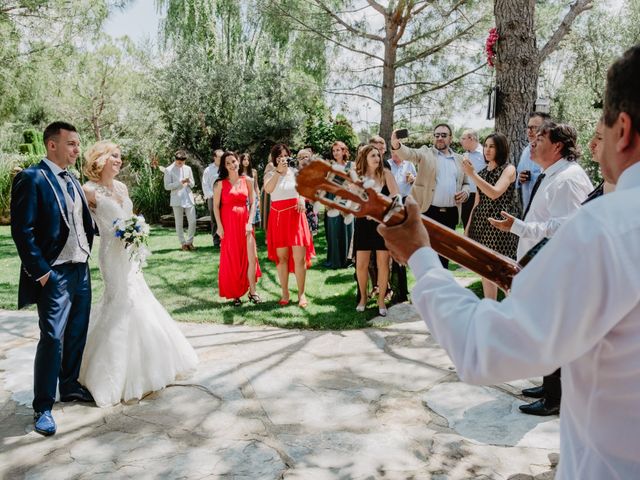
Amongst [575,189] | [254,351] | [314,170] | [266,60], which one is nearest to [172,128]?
[266,60]

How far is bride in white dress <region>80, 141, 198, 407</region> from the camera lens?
4.29 metres

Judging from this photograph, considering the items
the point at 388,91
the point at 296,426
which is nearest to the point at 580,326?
the point at 296,426

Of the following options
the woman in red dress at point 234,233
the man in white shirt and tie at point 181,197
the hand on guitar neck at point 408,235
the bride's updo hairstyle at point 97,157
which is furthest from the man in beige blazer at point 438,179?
the man in white shirt and tie at point 181,197

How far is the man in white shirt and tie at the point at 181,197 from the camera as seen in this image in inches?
464

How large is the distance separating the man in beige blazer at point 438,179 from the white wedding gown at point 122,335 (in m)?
3.50

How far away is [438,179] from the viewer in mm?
6832

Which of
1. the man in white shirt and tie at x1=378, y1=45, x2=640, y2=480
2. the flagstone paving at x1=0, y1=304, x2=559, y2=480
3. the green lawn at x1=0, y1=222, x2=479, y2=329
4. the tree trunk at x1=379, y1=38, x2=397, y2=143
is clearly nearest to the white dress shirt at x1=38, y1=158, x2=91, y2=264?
the flagstone paving at x1=0, y1=304, x2=559, y2=480

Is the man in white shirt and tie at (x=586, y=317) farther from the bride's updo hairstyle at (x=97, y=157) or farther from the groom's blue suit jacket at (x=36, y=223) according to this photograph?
the bride's updo hairstyle at (x=97, y=157)

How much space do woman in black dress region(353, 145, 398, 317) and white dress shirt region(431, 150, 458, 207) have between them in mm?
614

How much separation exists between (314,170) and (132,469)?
256 centimetres

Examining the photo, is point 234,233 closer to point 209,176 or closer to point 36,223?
point 36,223

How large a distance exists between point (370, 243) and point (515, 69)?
2.92m

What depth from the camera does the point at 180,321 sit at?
6.54m

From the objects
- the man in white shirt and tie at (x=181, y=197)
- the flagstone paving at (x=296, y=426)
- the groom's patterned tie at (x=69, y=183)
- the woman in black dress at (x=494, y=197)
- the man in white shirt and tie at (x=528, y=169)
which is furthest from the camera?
the man in white shirt and tie at (x=181, y=197)
